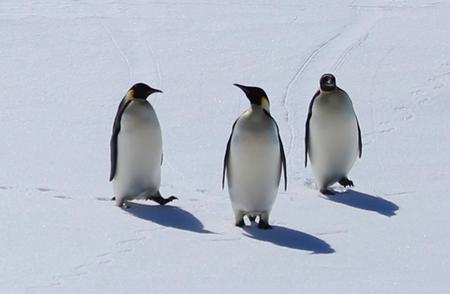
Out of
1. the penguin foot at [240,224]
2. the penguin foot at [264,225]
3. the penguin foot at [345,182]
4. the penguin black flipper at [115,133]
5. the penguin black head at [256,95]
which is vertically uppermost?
the penguin black head at [256,95]

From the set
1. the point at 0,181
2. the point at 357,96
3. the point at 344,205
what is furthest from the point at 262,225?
the point at 357,96

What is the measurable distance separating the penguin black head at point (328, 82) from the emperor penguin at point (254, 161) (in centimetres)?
81

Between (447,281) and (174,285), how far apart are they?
1197 mm

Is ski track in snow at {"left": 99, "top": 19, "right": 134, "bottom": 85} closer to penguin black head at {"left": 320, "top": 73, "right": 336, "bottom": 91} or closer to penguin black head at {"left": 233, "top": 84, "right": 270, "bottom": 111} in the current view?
penguin black head at {"left": 320, "top": 73, "right": 336, "bottom": 91}

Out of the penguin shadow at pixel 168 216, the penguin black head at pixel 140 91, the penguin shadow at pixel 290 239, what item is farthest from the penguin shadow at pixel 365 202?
the penguin black head at pixel 140 91

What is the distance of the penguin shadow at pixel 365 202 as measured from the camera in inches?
250

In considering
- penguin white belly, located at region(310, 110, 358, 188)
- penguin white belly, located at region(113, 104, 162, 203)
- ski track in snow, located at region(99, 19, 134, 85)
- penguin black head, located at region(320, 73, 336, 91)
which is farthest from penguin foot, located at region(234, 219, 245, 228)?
ski track in snow, located at region(99, 19, 134, 85)

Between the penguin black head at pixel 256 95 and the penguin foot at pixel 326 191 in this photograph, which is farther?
the penguin foot at pixel 326 191

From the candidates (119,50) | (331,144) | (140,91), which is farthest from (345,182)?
(119,50)

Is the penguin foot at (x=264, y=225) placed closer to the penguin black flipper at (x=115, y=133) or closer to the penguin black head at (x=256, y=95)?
the penguin black head at (x=256, y=95)

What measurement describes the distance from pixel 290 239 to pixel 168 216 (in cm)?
79

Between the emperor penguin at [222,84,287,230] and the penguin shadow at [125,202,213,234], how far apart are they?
0.80 feet

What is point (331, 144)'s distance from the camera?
6.84 m

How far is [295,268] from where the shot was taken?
5242 mm
